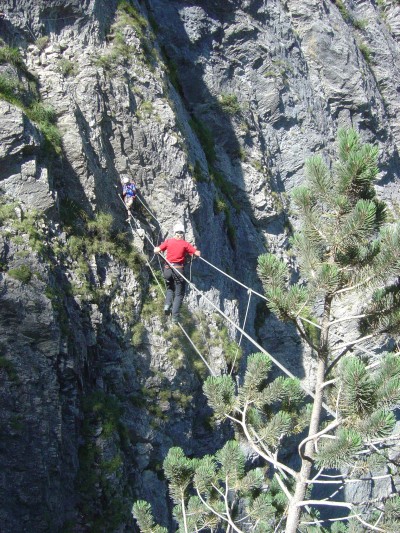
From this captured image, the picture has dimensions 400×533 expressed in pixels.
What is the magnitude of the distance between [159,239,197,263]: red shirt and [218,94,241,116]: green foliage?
33.2ft

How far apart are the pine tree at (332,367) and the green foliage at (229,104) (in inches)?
560

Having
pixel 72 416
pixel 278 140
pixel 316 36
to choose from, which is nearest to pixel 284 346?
pixel 278 140

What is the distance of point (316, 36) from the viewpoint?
25.3m

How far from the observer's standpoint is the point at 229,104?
67.2 ft

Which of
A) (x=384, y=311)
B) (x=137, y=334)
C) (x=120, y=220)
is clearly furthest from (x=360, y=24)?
(x=384, y=311)

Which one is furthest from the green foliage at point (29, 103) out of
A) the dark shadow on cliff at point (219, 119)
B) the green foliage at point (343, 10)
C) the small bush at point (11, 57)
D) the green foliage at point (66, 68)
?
the green foliage at point (343, 10)

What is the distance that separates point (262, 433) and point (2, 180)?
7.04 meters

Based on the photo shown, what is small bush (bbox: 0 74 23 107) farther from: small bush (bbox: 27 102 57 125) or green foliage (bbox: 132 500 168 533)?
green foliage (bbox: 132 500 168 533)

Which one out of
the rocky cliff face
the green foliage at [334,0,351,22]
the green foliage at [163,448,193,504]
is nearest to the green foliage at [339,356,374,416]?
the green foliage at [163,448,193,504]

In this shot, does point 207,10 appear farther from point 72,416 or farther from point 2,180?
point 72,416

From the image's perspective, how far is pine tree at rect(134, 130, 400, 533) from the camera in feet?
18.1

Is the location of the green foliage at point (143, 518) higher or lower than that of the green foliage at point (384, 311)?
lower

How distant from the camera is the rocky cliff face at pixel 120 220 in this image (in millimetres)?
9406

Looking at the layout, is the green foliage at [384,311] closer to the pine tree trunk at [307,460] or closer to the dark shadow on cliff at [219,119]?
the pine tree trunk at [307,460]
